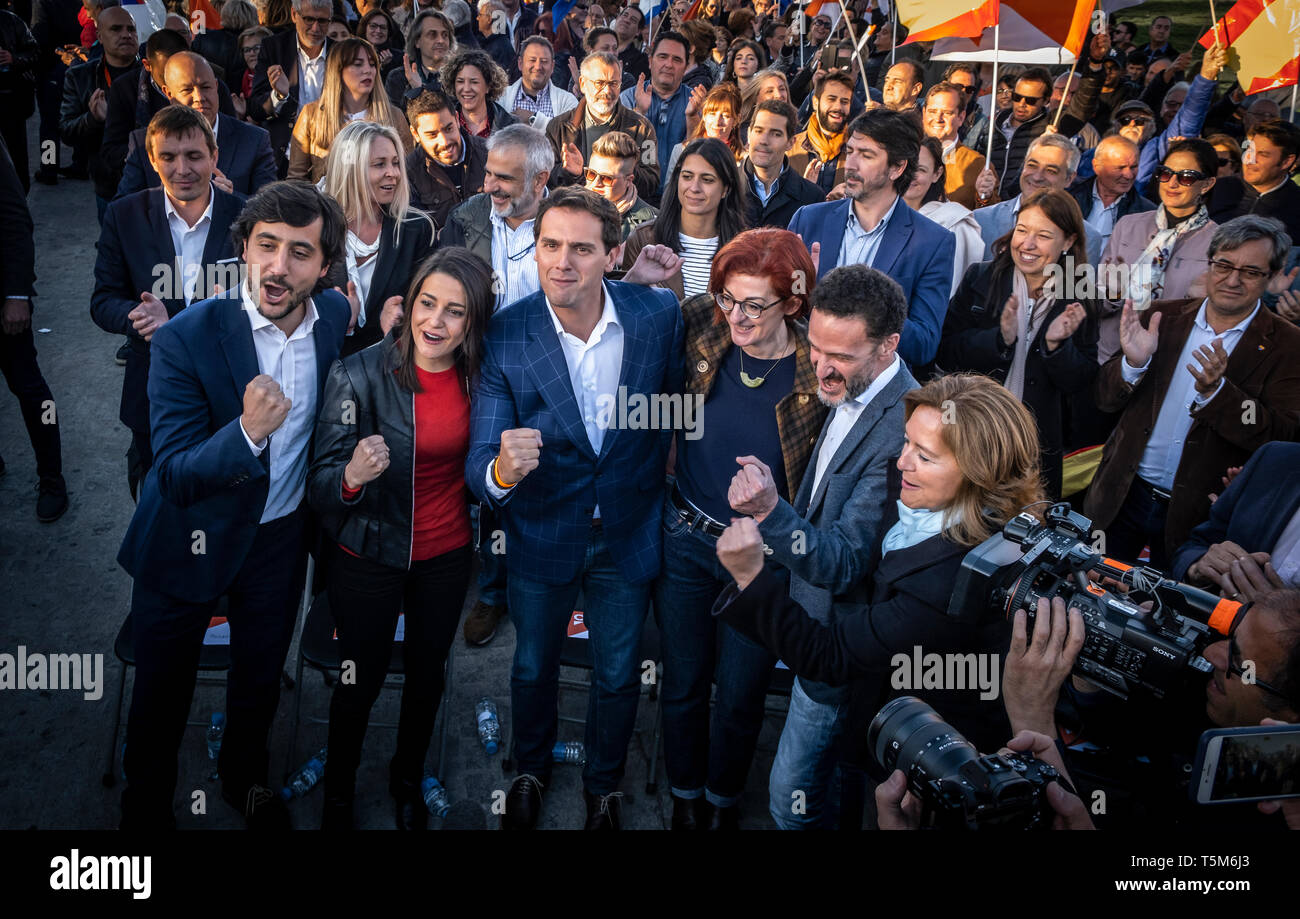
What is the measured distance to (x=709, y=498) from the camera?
3.21 meters

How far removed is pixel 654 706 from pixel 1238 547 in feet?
7.78

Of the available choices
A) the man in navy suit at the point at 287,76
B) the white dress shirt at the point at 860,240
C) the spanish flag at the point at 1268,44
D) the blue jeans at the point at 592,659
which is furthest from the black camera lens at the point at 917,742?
the spanish flag at the point at 1268,44

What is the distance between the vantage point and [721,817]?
3.55 metres

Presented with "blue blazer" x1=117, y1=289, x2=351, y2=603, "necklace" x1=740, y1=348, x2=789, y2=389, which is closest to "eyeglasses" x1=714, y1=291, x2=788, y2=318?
"necklace" x1=740, y1=348, x2=789, y2=389

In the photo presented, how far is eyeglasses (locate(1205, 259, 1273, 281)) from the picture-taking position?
3832 millimetres

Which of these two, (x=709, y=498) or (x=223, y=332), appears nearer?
(x=223, y=332)

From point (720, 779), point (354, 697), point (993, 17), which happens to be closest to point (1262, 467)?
point (720, 779)

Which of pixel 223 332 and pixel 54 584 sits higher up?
pixel 223 332

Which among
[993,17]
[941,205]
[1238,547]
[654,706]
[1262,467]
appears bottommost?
[654,706]

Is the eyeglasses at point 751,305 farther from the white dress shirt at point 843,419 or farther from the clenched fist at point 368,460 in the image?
the clenched fist at point 368,460

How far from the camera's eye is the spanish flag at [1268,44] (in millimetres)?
6982

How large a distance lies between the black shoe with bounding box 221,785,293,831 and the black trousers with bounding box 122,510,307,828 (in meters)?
0.12
